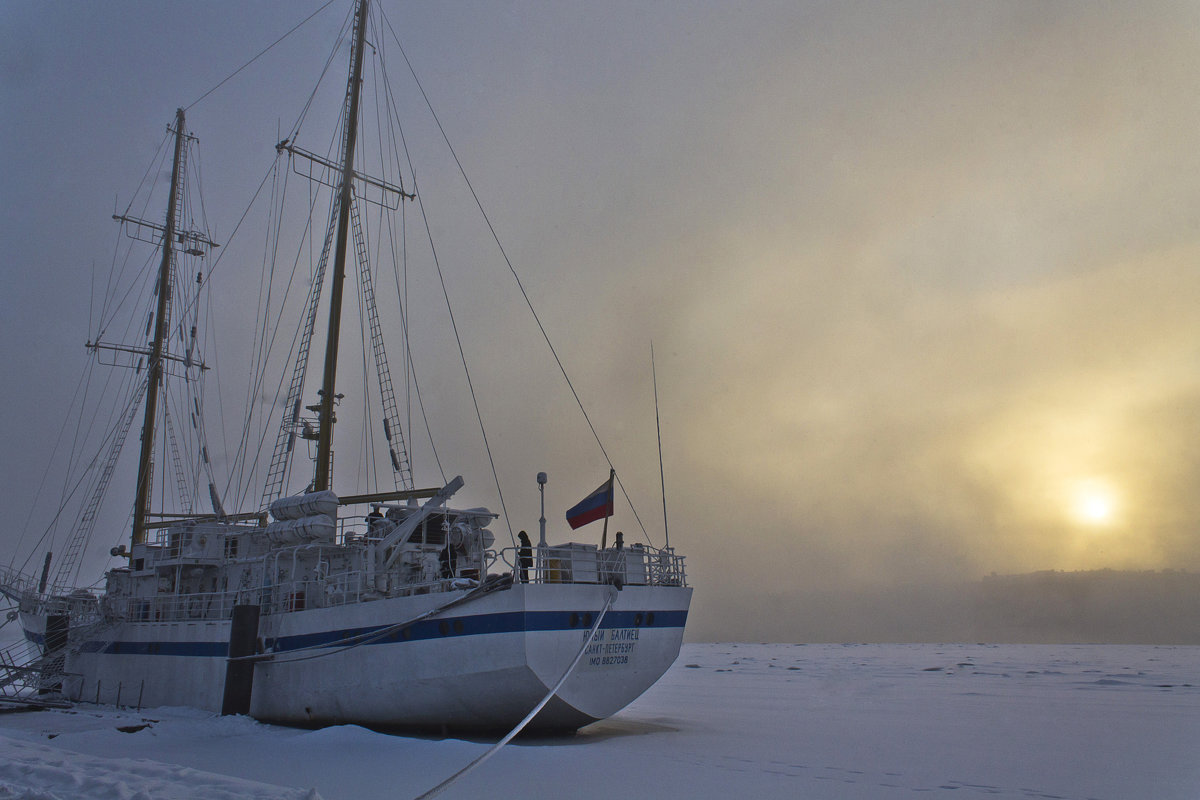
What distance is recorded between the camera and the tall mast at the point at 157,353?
4456 cm

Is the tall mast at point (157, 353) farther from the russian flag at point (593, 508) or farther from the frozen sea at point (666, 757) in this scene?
the russian flag at point (593, 508)

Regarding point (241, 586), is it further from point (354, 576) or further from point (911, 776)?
point (911, 776)

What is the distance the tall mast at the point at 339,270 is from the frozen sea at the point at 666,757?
10330 mm

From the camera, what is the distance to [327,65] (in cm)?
3575

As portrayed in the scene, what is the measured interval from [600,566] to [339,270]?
19048mm

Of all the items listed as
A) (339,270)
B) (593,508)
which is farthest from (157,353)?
(593,508)

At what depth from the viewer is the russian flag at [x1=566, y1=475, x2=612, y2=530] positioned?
2172 cm

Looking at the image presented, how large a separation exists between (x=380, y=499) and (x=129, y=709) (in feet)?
42.9

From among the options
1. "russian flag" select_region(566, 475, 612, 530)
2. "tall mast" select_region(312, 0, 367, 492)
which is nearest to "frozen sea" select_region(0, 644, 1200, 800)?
"russian flag" select_region(566, 475, 612, 530)

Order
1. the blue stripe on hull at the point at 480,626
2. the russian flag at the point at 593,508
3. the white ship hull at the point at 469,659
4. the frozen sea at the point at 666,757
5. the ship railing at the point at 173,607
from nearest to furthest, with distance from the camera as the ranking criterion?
the frozen sea at the point at 666,757, the blue stripe on hull at the point at 480,626, the white ship hull at the point at 469,659, the russian flag at the point at 593,508, the ship railing at the point at 173,607

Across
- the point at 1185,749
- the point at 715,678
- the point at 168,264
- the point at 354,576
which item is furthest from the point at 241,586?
the point at 715,678

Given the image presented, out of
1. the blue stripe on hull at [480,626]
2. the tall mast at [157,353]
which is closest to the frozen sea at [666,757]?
the blue stripe on hull at [480,626]

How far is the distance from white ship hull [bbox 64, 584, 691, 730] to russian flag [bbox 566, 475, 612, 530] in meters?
2.28

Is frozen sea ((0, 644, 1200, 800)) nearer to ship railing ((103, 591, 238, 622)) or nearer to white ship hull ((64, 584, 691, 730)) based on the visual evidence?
white ship hull ((64, 584, 691, 730))
